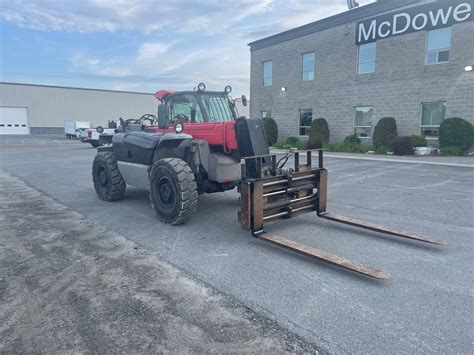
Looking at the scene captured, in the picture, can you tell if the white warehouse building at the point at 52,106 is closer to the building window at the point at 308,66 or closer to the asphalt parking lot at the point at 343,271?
the building window at the point at 308,66

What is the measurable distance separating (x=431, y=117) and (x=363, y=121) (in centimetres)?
371

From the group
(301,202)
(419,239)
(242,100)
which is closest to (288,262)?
(301,202)

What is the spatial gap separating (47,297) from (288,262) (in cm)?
265

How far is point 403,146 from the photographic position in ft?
55.2

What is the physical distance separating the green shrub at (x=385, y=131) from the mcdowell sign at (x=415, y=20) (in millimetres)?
4601

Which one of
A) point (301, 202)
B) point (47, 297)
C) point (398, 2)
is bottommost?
point (47, 297)

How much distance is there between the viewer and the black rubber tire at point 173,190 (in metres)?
5.48

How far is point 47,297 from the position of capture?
345cm

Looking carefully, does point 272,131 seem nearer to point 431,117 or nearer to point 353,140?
point 353,140

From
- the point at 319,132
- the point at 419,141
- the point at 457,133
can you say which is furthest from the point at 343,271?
the point at 319,132

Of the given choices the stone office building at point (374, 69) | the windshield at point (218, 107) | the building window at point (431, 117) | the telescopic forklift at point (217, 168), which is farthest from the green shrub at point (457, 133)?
the windshield at point (218, 107)

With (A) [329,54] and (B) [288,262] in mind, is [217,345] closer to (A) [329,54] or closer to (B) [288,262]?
(B) [288,262]

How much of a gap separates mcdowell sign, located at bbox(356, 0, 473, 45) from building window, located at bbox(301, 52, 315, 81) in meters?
3.46

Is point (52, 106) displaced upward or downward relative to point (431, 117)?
upward
